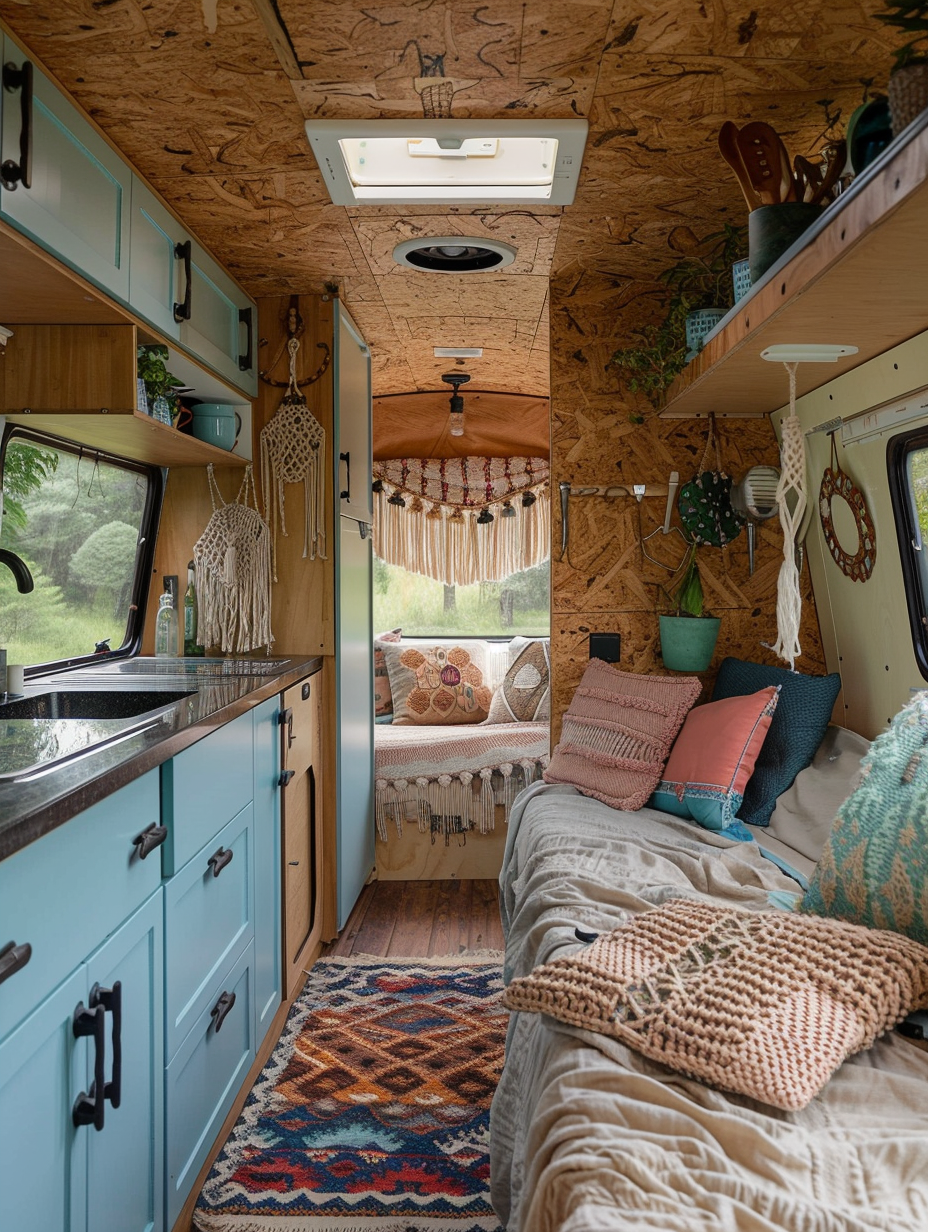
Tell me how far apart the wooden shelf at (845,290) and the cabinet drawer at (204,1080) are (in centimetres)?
185

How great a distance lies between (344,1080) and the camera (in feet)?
7.75

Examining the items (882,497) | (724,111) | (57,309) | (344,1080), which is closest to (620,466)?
(882,497)

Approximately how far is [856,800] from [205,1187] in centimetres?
153

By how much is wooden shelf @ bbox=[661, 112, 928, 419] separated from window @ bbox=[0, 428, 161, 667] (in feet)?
5.85

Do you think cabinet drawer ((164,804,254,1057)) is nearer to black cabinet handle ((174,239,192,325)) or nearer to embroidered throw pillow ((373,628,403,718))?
black cabinet handle ((174,239,192,325))

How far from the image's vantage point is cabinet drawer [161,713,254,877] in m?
1.68

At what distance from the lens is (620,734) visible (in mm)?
2760

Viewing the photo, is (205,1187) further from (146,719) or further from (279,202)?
(279,202)

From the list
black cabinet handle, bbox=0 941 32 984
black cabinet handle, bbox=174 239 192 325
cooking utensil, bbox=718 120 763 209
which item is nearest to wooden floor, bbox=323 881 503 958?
black cabinet handle, bbox=174 239 192 325

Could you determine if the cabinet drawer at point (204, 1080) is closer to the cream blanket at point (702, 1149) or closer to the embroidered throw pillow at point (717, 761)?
the cream blanket at point (702, 1149)

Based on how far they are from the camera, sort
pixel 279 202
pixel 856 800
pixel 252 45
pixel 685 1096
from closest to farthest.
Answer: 1. pixel 685 1096
2. pixel 856 800
3. pixel 252 45
4. pixel 279 202

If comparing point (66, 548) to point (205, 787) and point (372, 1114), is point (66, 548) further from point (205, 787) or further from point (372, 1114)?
point (372, 1114)

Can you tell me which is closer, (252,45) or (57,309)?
(252,45)

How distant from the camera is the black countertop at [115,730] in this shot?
3.82ft
